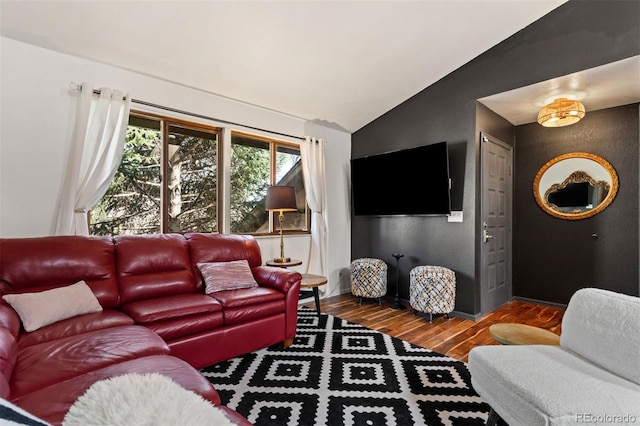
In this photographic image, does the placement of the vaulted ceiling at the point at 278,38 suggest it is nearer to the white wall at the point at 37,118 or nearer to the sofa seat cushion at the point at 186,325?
the white wall at the point at 37,118

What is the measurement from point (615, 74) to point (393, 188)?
2.34 meters

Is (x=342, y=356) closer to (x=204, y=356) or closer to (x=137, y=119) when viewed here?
(x=204, y=356)

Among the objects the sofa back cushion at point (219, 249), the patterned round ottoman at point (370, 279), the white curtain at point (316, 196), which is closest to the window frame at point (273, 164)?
the white curtain at point (316, 196)

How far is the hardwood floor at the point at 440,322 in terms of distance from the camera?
2818 mm

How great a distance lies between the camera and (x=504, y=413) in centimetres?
133

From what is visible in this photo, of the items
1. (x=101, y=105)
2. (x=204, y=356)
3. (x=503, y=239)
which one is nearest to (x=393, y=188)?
(x=503, y=239)

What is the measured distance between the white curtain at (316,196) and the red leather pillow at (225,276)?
1485 mm

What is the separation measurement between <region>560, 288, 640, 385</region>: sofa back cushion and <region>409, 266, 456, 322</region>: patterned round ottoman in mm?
1764

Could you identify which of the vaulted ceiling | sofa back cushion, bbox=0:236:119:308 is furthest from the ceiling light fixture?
sofa back cushion, bbox=0:236:119:308

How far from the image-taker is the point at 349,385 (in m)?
2.07

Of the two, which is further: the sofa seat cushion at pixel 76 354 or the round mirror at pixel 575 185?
the round mirror at pixel 575 185

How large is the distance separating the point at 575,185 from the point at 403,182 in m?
2.13

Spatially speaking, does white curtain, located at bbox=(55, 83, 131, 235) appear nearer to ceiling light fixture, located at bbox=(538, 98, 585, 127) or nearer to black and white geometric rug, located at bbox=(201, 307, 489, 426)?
black and white geometric rug, located at bbox=(201, 307, 489, 426)

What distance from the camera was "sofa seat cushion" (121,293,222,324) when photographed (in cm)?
204
